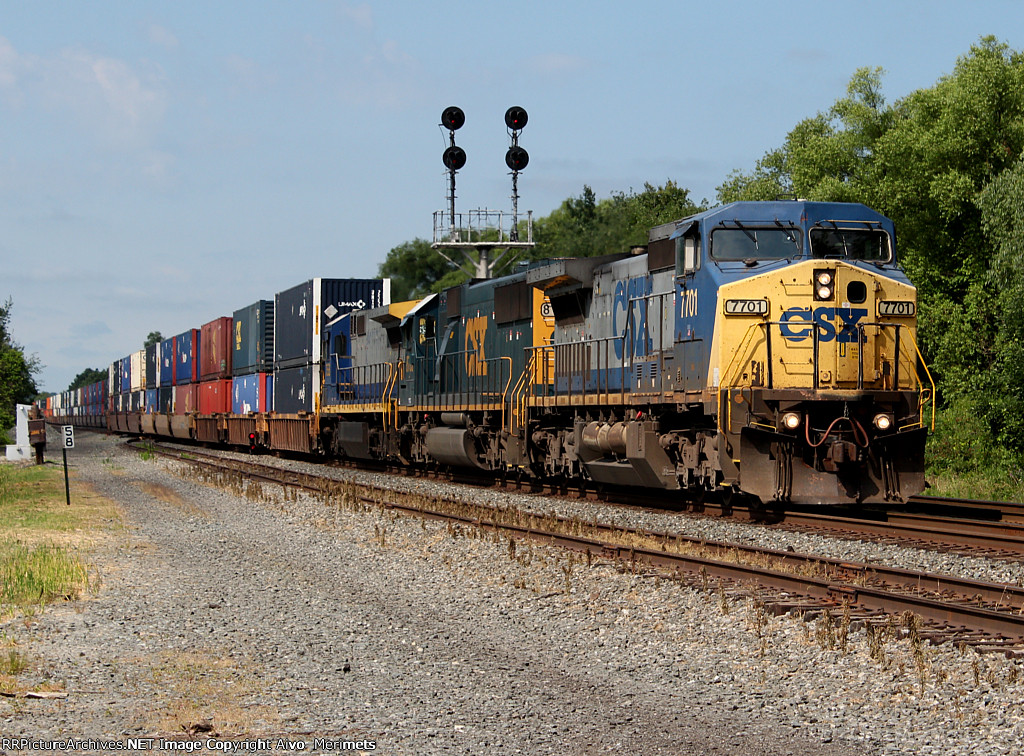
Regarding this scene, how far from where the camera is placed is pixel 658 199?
208 feet

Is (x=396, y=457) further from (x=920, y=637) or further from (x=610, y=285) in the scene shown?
A: (x=920, y=637)

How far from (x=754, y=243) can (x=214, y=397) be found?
104 feet

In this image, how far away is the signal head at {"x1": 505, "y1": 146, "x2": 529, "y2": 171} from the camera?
4119 cm

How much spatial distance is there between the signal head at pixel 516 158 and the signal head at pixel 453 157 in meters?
1.88

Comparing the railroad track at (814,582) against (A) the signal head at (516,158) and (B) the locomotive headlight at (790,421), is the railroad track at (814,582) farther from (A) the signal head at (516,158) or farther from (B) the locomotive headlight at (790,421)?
(A) the signal head at (516,158)

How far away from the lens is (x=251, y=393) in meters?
37.4

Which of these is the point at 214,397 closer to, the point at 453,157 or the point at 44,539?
the point at 453,157

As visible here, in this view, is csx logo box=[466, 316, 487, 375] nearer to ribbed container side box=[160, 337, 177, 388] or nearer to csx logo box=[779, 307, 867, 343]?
csx logo box=[779, 307, 867, 343]

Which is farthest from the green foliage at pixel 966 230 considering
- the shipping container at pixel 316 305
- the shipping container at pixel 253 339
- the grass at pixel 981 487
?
the shipping container at pixel 253 339

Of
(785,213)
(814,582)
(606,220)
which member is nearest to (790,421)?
(785,213)

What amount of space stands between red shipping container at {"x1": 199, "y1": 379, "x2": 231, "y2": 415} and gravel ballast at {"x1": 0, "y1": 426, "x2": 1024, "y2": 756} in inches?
1163

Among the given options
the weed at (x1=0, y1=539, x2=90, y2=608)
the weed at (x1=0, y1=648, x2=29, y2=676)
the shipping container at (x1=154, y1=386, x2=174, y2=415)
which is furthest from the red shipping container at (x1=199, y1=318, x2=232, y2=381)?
the weed at (x1=0, y1=648, x2=29, y2=676)

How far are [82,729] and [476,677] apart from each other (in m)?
2.28

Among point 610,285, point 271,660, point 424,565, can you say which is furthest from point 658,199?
point 271,660
